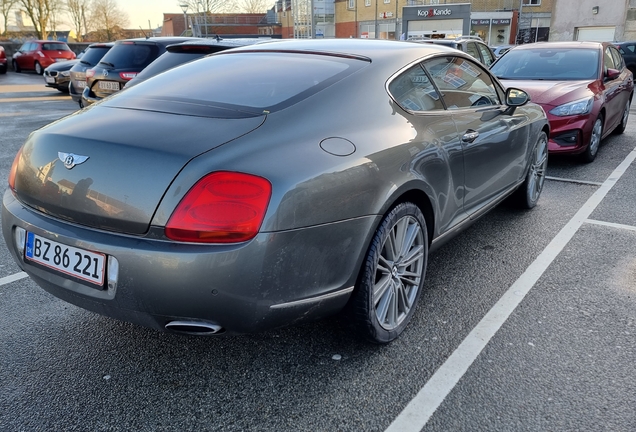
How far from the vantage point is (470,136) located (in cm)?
329

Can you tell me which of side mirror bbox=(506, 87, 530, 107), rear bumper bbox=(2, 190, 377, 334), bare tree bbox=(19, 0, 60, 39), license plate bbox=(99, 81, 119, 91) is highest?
bare tree bbox=(19, 0, 60, 39)

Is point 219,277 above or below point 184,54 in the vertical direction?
below

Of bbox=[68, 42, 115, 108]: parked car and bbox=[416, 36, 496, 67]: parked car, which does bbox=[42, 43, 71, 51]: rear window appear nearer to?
bbox=[68, 42, 115, 108]: parked car

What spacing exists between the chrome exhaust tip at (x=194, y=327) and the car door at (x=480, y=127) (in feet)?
6.05

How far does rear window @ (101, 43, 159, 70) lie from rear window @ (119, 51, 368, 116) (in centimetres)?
610

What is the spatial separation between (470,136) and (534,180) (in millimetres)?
1897

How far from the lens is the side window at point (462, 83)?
3.31 m

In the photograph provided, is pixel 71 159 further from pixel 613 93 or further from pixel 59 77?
pixel 59 77

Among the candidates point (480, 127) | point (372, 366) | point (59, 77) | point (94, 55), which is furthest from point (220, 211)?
point (59, 77)

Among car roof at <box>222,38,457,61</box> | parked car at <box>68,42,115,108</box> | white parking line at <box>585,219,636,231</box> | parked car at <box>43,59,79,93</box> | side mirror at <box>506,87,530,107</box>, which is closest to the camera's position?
car roof at <box>222,38,457,61</box>

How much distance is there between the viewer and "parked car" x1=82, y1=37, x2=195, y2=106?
8773mm

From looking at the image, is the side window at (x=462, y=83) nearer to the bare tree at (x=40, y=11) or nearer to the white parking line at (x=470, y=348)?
the white parking line at (x=470, y=348)

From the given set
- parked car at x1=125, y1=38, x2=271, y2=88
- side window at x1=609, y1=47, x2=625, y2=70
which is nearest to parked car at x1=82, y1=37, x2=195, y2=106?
parked car at x1=125, y1=38, x2=271, y2=88

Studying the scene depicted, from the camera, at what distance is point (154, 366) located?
259 centimetres
